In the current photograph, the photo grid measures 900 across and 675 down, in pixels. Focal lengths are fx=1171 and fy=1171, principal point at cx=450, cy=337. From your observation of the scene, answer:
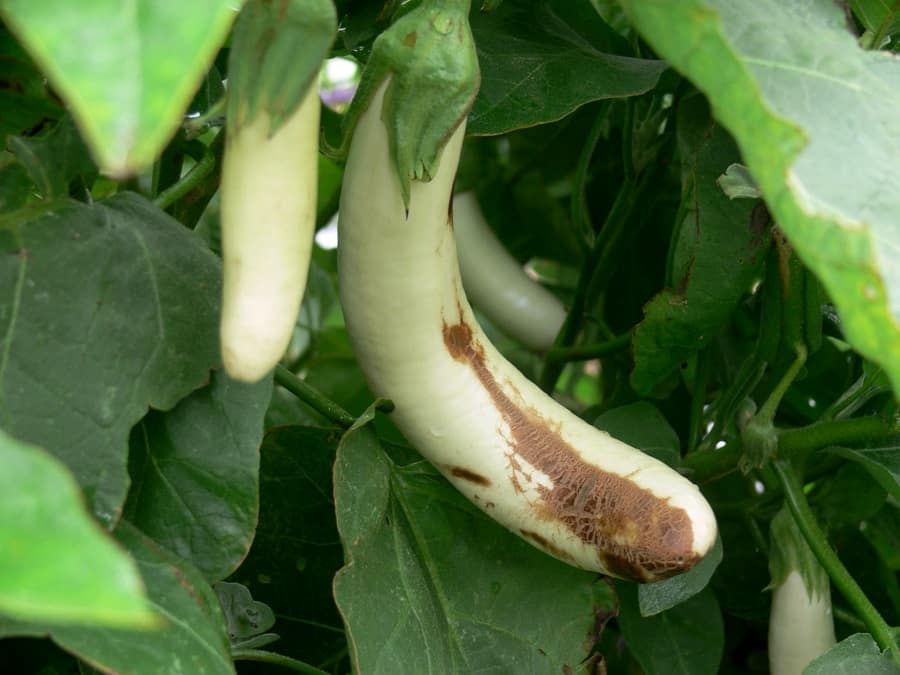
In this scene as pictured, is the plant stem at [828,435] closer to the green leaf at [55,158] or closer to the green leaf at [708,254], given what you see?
the green leaf at [708,254]

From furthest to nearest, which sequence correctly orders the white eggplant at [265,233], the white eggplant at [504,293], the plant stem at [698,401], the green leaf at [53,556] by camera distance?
the white eggplant at [504,293] → the plant stem at [698,401] → the white eggplant at [265,233] → the green leaf at [53,556]

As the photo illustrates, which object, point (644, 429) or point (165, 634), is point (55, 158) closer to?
point (165, 634)

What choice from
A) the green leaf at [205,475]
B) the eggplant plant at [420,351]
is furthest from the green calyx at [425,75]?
the green leaf at [205,475]

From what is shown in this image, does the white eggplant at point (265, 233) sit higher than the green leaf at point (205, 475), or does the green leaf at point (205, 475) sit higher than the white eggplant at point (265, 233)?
the white eggplant at point (265, 233)

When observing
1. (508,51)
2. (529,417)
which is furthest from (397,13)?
(529,417)

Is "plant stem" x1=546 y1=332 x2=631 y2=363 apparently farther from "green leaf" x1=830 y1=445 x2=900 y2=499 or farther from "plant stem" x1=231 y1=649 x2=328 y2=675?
"plant stem" x1=231 y1=649 x2=328 y2=675

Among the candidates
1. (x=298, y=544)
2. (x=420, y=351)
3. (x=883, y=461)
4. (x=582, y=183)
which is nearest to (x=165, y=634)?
(x=420, y=351)

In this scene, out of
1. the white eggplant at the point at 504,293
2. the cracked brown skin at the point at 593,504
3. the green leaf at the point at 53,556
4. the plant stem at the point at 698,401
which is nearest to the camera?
the green leaf at the point at 53,556
